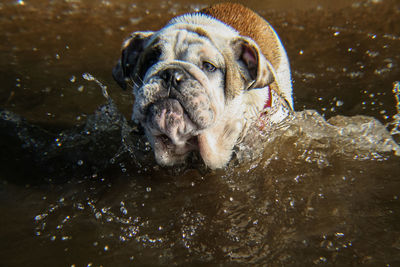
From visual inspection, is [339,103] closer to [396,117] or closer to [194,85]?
[396,117]

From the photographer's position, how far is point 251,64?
2.97 metres

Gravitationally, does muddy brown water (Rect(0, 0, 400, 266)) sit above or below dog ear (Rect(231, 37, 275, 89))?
below

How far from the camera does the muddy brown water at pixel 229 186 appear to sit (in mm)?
2252

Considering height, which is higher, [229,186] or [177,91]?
[177,91]

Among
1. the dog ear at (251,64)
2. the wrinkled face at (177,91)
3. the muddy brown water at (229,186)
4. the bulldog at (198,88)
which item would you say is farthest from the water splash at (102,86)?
the dog ear at (251,64)

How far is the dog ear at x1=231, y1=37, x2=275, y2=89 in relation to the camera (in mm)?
2857

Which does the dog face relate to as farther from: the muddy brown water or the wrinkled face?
the muddy brown water

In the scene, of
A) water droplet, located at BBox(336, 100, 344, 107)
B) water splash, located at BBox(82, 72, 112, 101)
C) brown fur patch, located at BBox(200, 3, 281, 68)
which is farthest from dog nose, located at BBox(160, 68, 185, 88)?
water droplet, located at BBox(336, 100, 344, 107)

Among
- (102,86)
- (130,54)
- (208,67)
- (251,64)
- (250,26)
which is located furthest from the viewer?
(250,26)

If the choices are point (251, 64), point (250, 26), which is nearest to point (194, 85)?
point (251, 64)

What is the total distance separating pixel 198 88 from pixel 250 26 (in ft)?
5.40

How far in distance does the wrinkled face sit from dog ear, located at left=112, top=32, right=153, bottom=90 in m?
0.21

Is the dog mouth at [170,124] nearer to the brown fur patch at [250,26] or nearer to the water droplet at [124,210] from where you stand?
the water droplet at [124,210]

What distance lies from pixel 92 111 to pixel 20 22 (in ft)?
9.58
